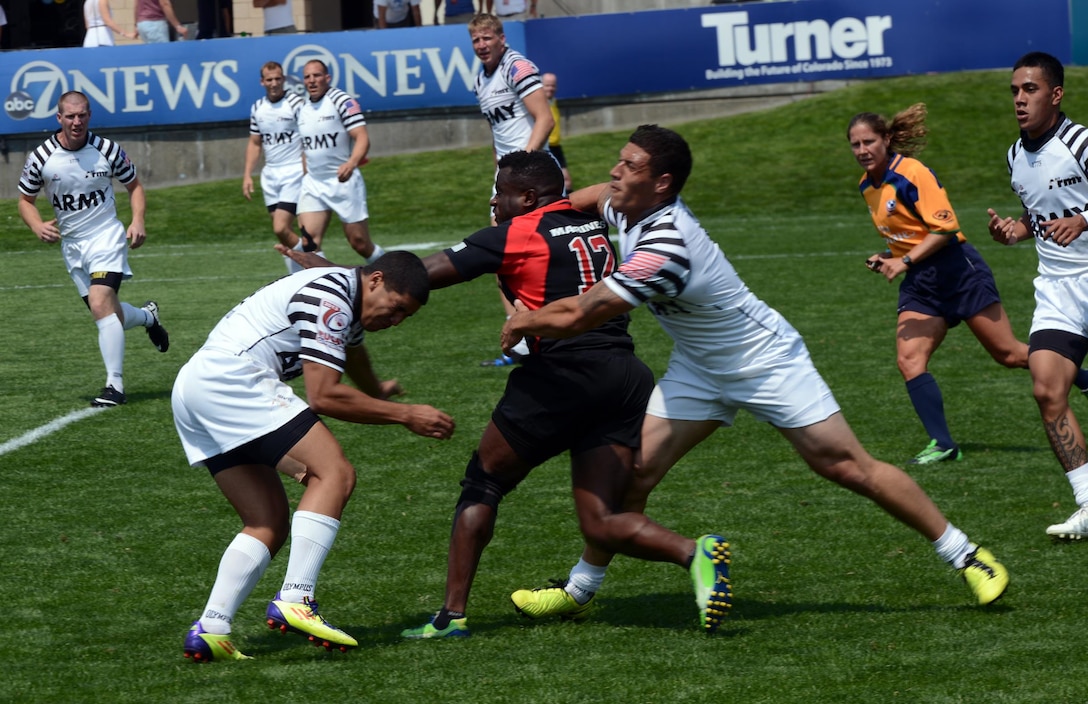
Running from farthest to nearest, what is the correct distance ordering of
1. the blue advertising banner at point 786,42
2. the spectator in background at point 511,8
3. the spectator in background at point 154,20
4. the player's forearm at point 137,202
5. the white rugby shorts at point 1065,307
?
the spectator in background at point 511,8 < the spectator in background at point 154,20 < the blue advertising banner at point 786,42 < the player's forearm at point 137,202 < the white rugby shorts at point 1065,307

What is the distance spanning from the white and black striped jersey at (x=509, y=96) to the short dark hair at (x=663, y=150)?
698 centimetres

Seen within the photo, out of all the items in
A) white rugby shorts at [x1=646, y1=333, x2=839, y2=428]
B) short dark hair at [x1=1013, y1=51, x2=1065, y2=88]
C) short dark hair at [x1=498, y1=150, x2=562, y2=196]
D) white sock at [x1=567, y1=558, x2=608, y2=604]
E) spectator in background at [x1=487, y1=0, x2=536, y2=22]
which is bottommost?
white sock at [x1=567, y1=558, x2=608, y2=604]

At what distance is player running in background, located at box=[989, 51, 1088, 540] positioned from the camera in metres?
7.06

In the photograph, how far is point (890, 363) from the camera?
11.7 meters

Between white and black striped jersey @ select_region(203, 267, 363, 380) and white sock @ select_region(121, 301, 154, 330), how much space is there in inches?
244

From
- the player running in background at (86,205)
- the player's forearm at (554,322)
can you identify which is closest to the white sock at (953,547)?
the player's forearm at (554,322)

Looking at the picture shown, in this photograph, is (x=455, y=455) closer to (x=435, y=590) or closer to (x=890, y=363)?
(x=435, y=590)

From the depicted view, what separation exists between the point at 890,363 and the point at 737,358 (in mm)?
6357

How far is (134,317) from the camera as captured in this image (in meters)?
11.5

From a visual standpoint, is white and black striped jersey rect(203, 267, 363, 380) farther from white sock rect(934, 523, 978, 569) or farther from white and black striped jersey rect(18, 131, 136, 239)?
white and black striped jersey rect(18, 131, 136, 239)

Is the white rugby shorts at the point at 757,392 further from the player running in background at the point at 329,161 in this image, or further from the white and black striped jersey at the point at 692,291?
the player running in background at the point at 329,161

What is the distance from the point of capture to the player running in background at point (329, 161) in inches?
624

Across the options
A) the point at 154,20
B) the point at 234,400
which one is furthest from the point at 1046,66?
the point at 154,20

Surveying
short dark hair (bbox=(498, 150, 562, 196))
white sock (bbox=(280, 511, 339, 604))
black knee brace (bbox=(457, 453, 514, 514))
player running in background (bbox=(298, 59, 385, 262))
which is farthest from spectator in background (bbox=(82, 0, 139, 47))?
white sock (bbox=(280, 511, 339, 604))
